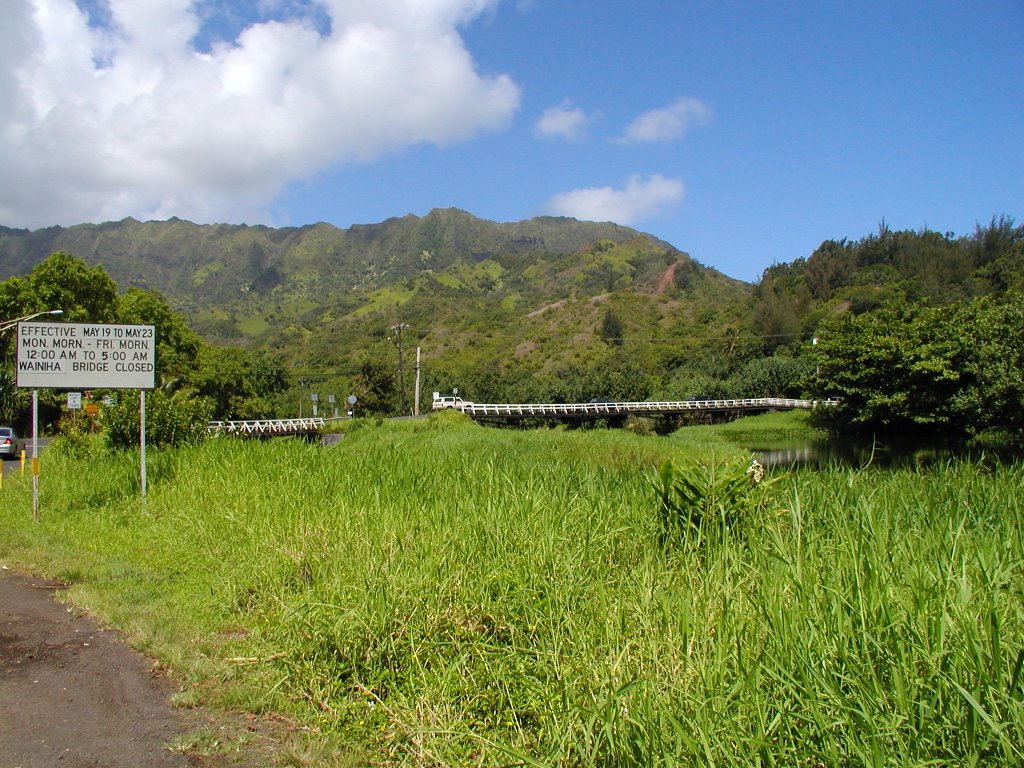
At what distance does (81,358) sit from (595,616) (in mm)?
11403

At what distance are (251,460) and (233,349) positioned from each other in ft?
223

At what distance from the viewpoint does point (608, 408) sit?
70500 mm

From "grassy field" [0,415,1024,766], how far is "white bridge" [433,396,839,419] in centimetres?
5441

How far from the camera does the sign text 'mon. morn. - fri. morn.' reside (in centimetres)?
1334

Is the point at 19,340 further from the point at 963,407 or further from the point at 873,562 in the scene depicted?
the point at 963,407

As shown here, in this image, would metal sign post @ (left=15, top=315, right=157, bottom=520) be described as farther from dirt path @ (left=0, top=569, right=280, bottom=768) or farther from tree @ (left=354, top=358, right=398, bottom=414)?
tree @ (left=354, top=358, right=398, bottom=414)

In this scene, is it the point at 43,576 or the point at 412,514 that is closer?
the point at 412,514

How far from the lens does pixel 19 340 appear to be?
43.4 feet

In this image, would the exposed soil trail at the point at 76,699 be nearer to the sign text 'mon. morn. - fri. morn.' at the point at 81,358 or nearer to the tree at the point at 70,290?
the sign text 'mon. morn. - fri. morn.' at the point at 81,358

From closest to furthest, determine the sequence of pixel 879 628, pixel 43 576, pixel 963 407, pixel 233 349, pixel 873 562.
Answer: pixel 879 628, pixel 873 562, pixel 43 576, pixel 963 407, pixel 233 349

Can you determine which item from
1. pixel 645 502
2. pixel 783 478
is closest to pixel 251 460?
pixel 645 502

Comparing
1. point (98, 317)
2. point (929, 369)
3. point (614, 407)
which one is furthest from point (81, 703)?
point (614, 407)

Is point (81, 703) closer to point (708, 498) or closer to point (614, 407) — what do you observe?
point (708, 498)

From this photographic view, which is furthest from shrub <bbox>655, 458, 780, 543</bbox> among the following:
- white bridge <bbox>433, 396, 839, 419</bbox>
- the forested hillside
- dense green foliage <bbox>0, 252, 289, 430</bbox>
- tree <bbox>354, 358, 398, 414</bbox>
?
tree <bbox>354, 358, 398, 414</bbox>
